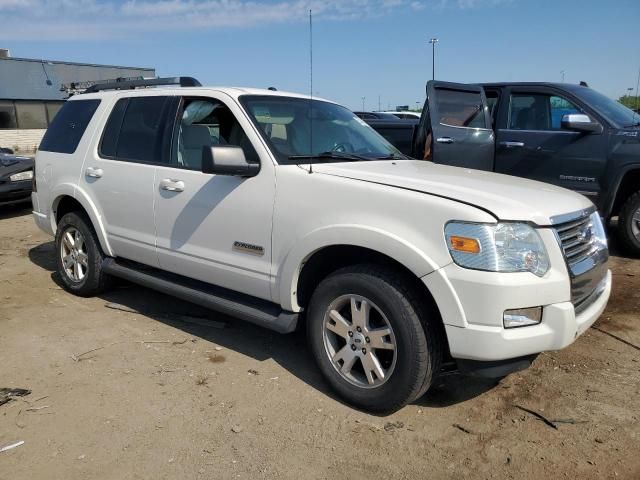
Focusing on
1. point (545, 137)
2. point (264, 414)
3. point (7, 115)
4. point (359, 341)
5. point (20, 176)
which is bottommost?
point (264, 414)

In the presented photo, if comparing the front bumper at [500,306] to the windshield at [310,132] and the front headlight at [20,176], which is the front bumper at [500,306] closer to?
the windshield at [310,132]

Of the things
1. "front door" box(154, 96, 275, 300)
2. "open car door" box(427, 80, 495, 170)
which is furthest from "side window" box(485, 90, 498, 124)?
"front door" box(154, 96, 275, 300)

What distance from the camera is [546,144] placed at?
659 centimetres

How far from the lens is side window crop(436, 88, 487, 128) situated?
6.24 meters

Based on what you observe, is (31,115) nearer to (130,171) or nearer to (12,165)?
(12,165)

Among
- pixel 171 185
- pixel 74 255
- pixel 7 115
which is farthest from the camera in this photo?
pixel 7 115

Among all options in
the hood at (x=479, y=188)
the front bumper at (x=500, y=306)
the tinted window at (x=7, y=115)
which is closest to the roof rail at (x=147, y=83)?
the hood at (x=479, y=188)

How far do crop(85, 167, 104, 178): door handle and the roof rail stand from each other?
87 centimetres

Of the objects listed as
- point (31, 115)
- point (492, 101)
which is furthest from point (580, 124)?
point (31, 115)

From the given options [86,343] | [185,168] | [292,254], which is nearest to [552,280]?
[292,254]

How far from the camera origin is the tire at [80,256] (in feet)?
16.5

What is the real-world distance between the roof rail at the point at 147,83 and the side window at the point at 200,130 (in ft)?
1.63

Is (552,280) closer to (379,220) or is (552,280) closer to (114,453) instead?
(379,220)

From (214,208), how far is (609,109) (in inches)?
204
